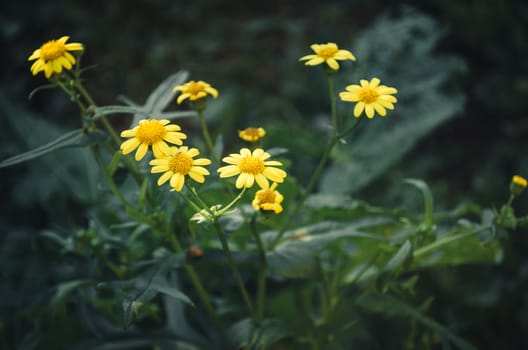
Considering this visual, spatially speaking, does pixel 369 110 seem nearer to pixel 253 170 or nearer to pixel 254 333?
pixel 253 170

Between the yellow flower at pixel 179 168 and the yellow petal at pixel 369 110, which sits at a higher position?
the yellow petal at pixel 369 110

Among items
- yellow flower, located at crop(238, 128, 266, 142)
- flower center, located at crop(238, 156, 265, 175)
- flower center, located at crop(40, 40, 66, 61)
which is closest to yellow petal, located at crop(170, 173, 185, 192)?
flower center, located at crop(238, 156, 265, 175)

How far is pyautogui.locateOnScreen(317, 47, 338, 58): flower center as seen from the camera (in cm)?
98

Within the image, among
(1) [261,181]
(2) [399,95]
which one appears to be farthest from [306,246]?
(2) [399,95]

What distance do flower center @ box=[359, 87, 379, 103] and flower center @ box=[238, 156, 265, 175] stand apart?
24 centimetres

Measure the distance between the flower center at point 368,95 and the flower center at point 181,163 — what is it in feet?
1.14

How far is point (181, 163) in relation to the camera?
81 cm

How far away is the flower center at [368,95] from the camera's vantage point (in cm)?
92

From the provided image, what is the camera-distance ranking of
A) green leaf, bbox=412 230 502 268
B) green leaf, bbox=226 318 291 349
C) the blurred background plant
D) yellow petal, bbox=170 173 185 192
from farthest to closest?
the blurred background plant
green leaf, bbox=412 230 502 268
green leaf, bbox=226 318 291 349
yellow petal, bbox=170 173 185 192

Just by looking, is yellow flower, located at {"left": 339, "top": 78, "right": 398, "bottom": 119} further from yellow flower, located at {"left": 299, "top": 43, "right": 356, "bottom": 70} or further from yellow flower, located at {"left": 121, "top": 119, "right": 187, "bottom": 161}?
yellow flower, located at {"left": 121, "top": 119, "right": 187, "bottom": 161}

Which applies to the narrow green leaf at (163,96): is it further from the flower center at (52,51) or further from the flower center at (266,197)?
the flower center at (266,197)

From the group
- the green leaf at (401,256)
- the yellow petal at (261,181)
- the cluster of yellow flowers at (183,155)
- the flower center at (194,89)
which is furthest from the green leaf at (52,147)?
the green leaf at (401,256)

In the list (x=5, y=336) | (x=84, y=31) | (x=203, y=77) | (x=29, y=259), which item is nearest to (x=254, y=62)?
(x=203, y=77)

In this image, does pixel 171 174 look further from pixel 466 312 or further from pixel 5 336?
pixel 466 312
